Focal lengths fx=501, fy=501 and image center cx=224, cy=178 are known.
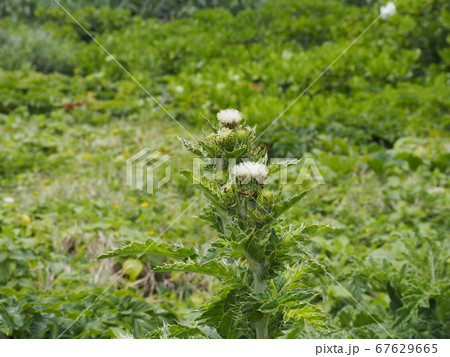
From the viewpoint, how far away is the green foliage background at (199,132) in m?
2.27

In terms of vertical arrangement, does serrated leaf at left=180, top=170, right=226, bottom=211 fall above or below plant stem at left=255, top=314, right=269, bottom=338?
above

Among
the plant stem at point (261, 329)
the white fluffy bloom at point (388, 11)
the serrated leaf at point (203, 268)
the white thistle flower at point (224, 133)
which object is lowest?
the plant stem at point (261, 329)

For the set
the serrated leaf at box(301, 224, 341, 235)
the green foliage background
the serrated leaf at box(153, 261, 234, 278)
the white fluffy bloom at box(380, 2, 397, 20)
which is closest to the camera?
the serrated leaf at box(153, 261, 234, 278)

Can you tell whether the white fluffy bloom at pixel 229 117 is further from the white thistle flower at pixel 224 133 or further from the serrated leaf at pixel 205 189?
the serrated leaf at pixel 205 189

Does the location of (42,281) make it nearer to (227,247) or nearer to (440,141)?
(227,247)

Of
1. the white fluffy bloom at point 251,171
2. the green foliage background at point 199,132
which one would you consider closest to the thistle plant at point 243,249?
the white fluffy bloom at point 251,171

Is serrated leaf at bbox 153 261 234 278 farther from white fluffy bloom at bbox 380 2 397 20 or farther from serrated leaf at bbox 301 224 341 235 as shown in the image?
white fluffy bloom at bbox 380 2 397 20

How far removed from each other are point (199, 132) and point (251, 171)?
4.30m

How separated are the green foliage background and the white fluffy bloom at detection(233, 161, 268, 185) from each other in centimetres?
37

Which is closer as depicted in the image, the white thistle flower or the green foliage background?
the white thistle flower

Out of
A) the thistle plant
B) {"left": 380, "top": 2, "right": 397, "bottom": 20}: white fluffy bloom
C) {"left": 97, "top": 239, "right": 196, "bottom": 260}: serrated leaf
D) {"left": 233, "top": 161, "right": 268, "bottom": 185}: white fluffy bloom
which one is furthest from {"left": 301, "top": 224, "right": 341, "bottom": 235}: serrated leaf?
{"left": 380, "top": 2, "right": 397, "bottom": 20}: white fluffy bloom

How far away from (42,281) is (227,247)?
1.94m

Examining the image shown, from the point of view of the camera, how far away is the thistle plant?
4.27 feet

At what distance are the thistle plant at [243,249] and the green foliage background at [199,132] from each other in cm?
12
